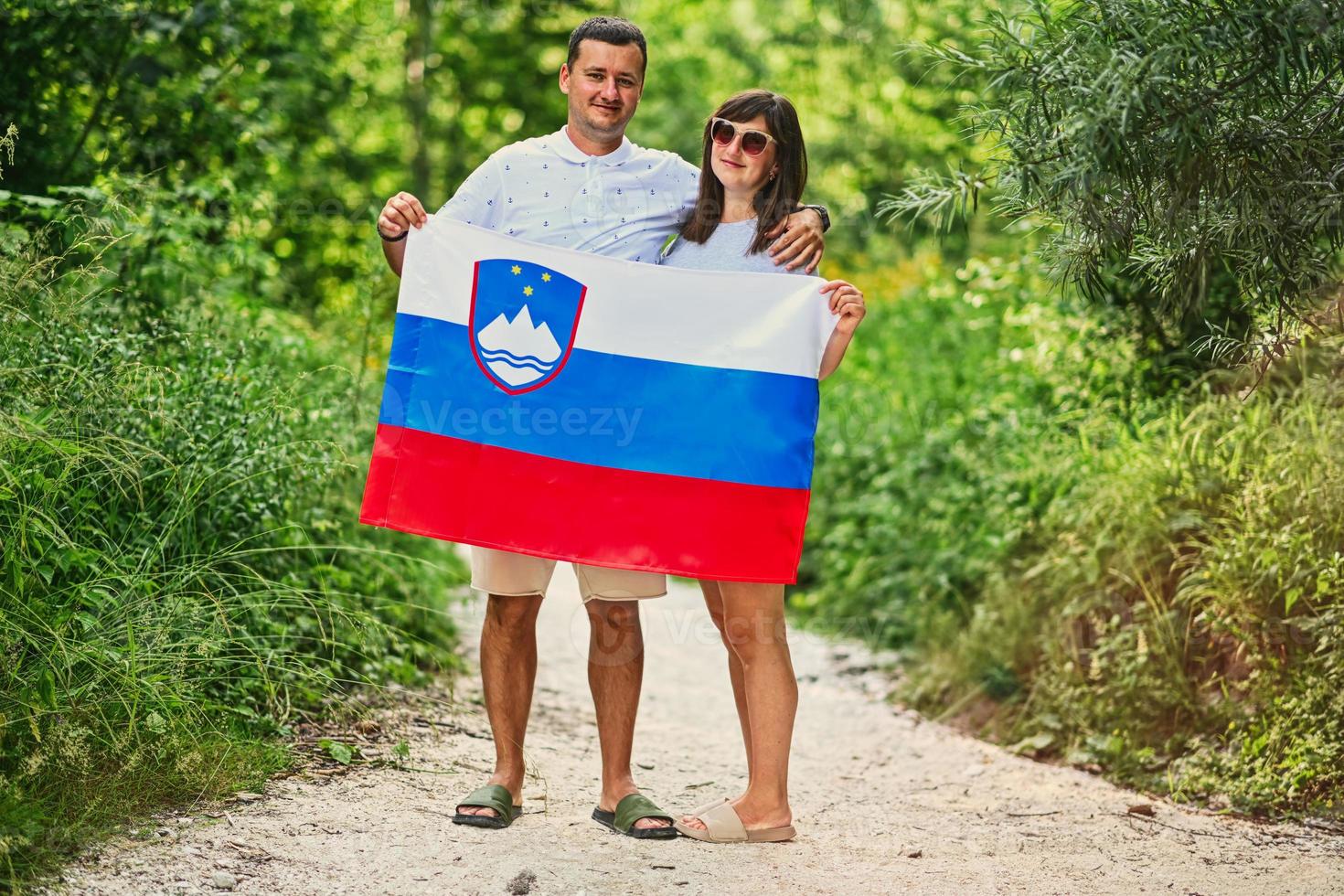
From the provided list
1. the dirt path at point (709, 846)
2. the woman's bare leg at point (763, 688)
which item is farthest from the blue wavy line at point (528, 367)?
the dirt path at point (709, 846)

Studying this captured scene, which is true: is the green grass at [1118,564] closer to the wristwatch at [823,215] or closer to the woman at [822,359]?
the wristwatch at [823,215]

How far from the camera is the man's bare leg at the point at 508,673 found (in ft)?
12.6

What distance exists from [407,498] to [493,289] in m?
0.65

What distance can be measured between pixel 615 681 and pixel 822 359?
111cm

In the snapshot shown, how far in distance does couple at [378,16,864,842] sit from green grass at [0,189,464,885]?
73cm

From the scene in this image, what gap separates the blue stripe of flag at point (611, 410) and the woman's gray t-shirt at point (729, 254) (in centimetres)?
30

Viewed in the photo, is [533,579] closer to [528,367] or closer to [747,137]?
[528,367]

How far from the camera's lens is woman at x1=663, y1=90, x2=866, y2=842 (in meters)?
3.72

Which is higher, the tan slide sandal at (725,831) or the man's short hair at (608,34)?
the man's short hair at (608,34)

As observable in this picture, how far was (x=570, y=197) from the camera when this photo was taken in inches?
152

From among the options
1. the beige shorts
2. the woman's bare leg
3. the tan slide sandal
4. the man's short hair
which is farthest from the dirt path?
the man's short hair

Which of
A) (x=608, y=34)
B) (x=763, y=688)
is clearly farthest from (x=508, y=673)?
(x=608, y=34)

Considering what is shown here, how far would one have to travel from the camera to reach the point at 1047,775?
5.05m

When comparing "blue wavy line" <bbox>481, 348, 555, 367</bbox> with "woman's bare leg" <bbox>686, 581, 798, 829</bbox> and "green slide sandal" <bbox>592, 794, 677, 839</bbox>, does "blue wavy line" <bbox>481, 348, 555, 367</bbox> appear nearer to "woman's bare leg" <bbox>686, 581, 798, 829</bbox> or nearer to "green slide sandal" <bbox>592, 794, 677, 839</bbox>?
"woman's bare leg" <bbox>686, 581, 798, 829</bbox>
